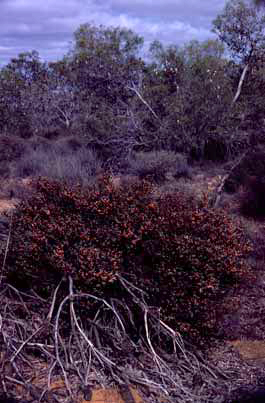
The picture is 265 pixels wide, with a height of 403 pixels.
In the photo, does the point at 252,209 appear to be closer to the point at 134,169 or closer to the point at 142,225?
the point at 134,169

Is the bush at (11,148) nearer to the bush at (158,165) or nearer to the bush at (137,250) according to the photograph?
the bush at (158,165)

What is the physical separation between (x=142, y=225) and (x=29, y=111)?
729 inches

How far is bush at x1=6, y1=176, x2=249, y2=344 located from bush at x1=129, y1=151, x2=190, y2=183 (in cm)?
871

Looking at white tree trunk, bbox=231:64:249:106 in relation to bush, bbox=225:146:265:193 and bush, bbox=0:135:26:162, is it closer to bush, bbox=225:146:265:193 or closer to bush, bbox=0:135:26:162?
bush, bbox=225:146:265:193

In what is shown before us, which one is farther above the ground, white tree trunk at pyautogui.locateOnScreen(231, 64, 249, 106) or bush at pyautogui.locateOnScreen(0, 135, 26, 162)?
white tree trunk at pyautogui.locateOnScreen(231, 64, 249, 106)

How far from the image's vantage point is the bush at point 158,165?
15.6m

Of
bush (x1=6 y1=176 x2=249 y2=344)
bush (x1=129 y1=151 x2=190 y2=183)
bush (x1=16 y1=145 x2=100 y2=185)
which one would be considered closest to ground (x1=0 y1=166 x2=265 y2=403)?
Answer: bush (x1=6 y1=176 x2=249 y2=344)

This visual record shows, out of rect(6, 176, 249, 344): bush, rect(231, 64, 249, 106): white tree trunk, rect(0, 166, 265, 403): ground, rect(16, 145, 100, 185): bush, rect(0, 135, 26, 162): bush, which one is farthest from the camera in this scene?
rect(0, 135, 26, 162): bush

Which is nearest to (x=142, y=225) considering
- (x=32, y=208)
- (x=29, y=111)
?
(x=32, y=208)

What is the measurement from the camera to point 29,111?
24.1 m

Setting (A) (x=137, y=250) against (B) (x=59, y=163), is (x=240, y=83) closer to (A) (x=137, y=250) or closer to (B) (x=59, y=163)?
(B) (x=59, y=163)

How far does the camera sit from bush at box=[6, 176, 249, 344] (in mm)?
6172

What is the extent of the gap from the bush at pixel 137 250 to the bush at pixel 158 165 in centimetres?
871

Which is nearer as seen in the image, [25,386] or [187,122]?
[25,386]
